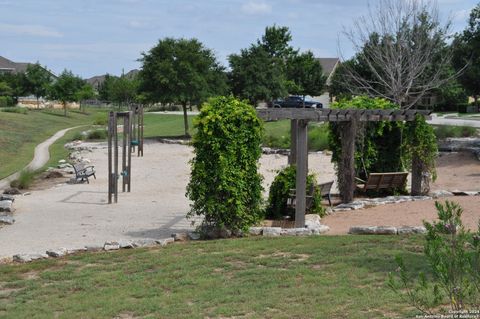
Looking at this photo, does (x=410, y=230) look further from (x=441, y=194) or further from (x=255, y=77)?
(x=255, y=77)

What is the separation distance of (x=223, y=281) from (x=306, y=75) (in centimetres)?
6500

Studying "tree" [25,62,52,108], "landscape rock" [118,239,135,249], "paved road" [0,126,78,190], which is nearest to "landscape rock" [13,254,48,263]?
"landscape rock" [118,239,135,249]

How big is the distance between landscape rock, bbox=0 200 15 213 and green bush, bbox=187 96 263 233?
5799 millimetres

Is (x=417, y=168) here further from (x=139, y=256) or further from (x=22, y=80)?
(x=22, y=80)

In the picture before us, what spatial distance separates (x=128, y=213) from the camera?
1581 cm

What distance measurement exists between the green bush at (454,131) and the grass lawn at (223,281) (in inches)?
828

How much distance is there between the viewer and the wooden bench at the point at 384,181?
57.4 feet

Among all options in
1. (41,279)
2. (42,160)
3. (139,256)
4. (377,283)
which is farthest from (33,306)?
(42,160)

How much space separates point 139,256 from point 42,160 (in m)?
21.8

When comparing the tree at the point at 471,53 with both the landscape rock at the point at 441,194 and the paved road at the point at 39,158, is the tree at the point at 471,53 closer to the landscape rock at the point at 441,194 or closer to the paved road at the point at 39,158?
the landscape rock at the point at 441,194

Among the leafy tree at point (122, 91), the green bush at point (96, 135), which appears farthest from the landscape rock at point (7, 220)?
the leafy tree at point (122, 91)

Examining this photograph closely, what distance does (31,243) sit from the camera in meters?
12.0

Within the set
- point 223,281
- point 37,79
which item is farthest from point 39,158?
point 37,79

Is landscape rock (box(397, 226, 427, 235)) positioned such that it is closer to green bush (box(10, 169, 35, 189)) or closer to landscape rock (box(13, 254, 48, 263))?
landscape rock (box(13, 254, 48, 263))
